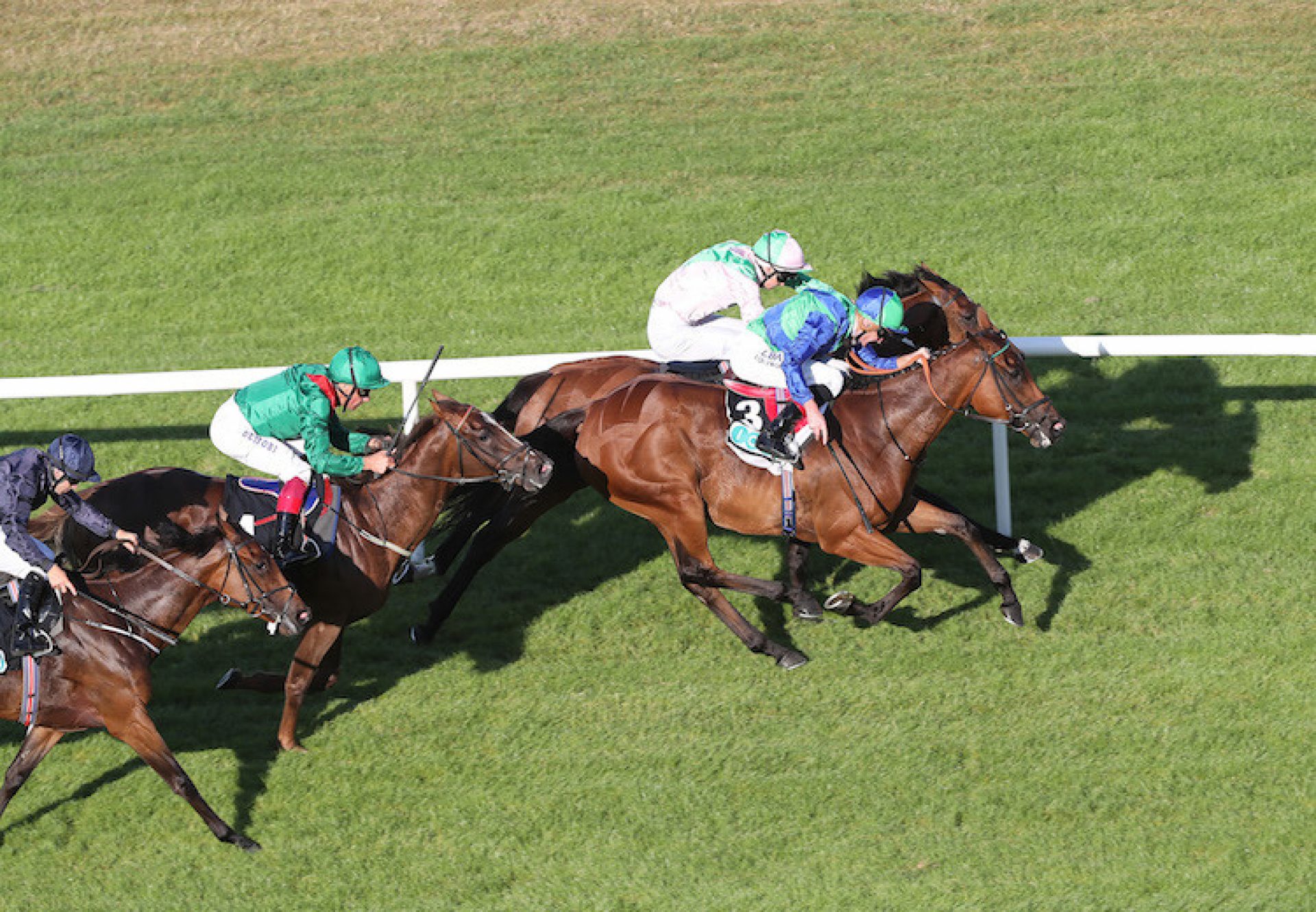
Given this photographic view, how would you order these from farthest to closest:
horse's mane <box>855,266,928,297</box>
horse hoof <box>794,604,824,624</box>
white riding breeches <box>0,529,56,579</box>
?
horse's mane <box>855,266,928,297</box> → horse hoof <box>794,604,824,624</box> → white riding breeches <box>0,529,56,579</box>

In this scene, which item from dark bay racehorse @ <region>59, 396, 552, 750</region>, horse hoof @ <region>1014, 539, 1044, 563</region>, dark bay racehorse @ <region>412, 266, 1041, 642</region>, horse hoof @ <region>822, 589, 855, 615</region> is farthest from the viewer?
horse hoof @ <region>1014, 539, 1044, 563</region>

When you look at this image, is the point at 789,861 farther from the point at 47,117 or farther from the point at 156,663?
the point at 47,117

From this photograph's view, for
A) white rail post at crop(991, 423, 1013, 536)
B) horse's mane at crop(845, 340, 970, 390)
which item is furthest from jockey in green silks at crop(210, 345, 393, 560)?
white rail post at crop(991, 423, 1013, 536)

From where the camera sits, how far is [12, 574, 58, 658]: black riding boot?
6406 mm

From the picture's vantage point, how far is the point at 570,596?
830cm

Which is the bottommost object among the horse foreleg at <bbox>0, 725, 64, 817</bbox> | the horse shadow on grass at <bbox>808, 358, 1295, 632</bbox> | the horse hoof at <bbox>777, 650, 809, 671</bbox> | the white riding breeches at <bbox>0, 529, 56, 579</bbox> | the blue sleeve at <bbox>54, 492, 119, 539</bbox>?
the horse shadow on grass at <bbox>808, 358, 1295, 632</bbox>

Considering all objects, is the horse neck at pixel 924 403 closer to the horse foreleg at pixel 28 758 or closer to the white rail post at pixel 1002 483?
the white rail post at pixel 1002 483

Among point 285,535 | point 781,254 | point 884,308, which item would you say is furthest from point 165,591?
point 884,308

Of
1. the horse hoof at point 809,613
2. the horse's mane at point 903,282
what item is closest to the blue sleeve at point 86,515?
the horse hoof at point 809,613

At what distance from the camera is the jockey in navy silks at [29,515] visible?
6441 millimetres

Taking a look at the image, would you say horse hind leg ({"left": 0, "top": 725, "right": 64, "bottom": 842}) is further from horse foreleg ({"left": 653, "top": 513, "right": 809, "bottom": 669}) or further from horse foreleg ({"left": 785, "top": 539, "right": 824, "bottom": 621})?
horse foreleg ({"left": 785, "top": 539, "right": 824, "bottom": 621})

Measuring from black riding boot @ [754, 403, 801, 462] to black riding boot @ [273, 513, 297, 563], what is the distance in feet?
7.30

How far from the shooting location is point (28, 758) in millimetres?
6570

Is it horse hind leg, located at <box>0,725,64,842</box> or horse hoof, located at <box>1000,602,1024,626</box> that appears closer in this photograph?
horse hind leg, located at <box>0,725,64,842</box>
